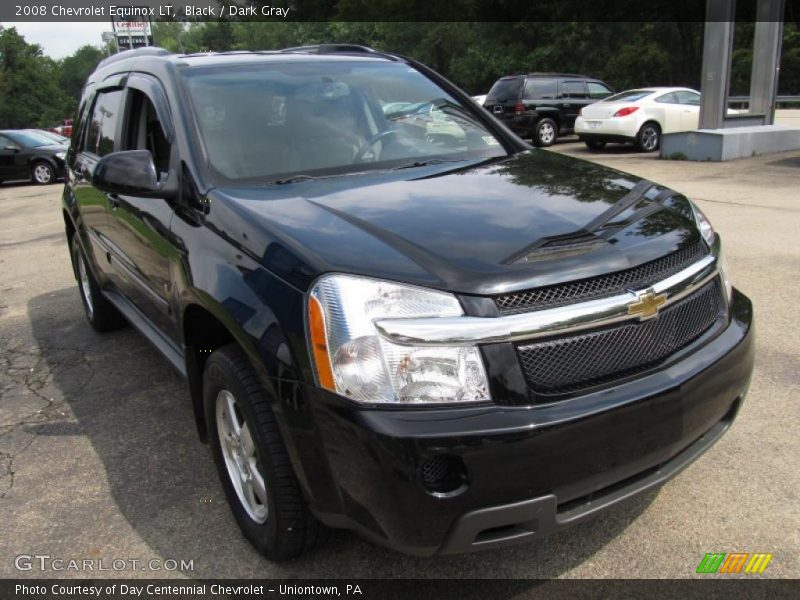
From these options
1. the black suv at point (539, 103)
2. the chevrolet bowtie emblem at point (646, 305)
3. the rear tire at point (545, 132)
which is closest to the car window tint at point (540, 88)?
the black suv at point (539, 103)

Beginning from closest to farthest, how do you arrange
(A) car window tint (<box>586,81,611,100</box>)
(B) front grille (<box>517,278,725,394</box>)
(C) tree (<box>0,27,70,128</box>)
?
1. (B) front grille (<box>517,278,725,394</box>)
2. (A) car window tint (<box>586,81,611,100</box>)
3. (C) tree (<box>0,27,70,128</box>)

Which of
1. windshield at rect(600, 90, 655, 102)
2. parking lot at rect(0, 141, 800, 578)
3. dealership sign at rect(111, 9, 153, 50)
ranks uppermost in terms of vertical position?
dealership sign at rect(111, 9, 153, 50)

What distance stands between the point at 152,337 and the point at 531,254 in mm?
2266

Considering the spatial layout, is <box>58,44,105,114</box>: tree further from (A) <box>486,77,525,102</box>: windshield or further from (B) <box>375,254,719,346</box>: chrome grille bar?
(B) <box>375,254,719,346</box>: chrome grille bar

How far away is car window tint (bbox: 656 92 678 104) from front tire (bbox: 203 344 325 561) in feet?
52.4

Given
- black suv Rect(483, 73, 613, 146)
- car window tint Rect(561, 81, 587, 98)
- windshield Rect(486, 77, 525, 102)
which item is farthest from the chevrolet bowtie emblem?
car window tint Rect(561, 81, 587, 98)

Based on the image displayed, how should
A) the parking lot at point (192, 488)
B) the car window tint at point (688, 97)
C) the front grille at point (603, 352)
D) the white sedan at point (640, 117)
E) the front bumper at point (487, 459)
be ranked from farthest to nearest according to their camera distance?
the car window tint at point (688, 97) < the white sedan at point (640, 117) < the parking lot at point (192, 488) < the front grille at point (603, 352) < the front bumper at point (487, 459)

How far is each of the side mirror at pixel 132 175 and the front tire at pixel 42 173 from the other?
1735 cm

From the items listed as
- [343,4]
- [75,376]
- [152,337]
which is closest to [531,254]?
[152,337]

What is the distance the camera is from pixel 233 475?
279cm

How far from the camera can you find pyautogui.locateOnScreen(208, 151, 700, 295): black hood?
7.07 ft

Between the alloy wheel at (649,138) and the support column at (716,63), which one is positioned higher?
the support column at (716,63)

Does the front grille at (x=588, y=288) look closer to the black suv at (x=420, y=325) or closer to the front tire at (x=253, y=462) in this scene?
the black suv at (x=420, y=325)

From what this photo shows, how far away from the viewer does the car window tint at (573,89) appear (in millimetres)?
18984
